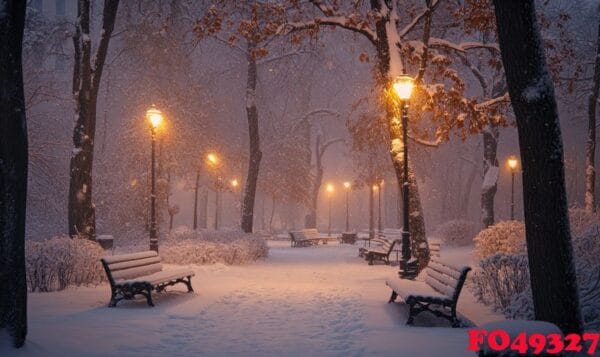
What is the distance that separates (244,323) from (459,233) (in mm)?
22807

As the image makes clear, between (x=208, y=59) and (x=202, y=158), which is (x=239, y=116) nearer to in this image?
(x=208, y=59)

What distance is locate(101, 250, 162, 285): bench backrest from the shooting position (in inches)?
394

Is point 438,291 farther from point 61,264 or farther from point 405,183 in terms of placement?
point 61,264

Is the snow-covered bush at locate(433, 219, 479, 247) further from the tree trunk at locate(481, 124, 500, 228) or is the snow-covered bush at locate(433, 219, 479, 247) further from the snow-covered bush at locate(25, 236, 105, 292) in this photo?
the snow-covered bush at locate(25, 236, 105, 292)

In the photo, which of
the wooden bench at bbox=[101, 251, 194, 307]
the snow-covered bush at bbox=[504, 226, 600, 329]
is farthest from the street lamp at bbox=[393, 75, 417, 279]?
the wooden bench at bbox=[101, 251, 194, 307]

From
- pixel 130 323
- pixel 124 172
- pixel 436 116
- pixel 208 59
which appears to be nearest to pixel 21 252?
pixel 130 323

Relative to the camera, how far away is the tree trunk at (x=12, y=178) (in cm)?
632

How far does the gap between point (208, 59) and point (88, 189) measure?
26193 mm

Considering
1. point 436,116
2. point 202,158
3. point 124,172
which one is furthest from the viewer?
point 202,158

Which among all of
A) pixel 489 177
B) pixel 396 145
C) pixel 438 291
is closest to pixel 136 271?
pixel 438 291

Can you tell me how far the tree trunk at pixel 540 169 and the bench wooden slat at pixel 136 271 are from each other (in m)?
7.50

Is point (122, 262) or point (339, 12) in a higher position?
point (339, 12)

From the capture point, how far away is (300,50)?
26.0 m

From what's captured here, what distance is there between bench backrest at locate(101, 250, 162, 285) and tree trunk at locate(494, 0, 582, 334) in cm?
751
